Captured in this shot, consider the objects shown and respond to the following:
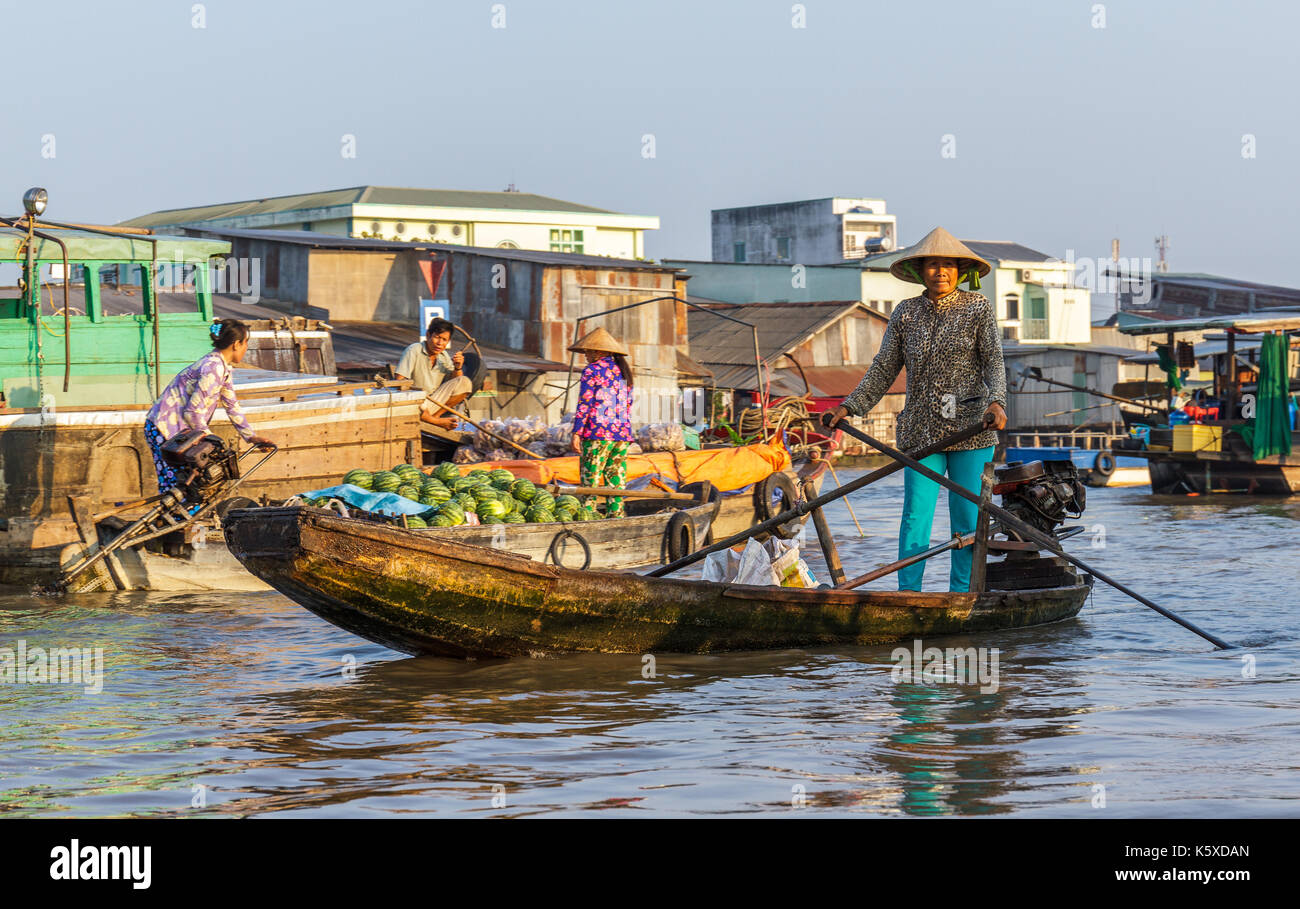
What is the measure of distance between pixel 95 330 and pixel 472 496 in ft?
13.1

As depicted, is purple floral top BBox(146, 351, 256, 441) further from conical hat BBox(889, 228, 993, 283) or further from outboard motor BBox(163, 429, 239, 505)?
conical hat BBox(889, 228, 993, 283)

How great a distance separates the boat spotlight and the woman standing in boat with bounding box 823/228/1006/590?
7126 millimetres

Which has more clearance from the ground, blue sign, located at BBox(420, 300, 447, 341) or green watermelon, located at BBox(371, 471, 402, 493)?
blue sign, located at BBox(420, 300, 447, 341)

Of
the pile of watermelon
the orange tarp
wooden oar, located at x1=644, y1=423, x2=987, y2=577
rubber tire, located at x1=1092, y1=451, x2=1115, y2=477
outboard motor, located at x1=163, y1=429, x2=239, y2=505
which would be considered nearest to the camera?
wooden oar, located at x1=644, y1=423, x2=987, y2=577

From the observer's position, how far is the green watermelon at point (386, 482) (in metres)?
10.3

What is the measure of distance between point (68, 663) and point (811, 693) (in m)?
3.96

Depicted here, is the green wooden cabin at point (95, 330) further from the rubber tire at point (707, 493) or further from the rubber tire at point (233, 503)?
the rubber tire at point (707, 493)

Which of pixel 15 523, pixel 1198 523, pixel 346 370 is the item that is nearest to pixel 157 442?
pixel 15 523

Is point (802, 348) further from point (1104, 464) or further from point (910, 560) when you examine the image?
point (910, 560)

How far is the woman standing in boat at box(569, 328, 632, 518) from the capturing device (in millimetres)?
11094

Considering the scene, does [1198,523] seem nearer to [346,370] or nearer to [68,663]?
[346,370]

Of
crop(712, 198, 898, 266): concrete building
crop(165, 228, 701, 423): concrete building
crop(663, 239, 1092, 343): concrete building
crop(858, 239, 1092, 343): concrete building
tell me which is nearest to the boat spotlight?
crop(165, 228, 701, 423): concrete building

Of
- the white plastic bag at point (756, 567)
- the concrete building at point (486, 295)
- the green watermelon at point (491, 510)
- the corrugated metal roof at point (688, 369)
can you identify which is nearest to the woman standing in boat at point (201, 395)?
the green watermelon at point (491, 510)
